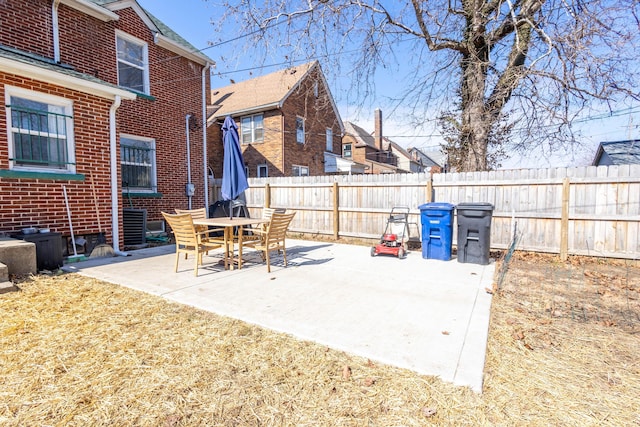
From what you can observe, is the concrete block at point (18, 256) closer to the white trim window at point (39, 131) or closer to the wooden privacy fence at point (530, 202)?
the white trim window at point (39, 131)

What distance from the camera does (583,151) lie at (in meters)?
8.41

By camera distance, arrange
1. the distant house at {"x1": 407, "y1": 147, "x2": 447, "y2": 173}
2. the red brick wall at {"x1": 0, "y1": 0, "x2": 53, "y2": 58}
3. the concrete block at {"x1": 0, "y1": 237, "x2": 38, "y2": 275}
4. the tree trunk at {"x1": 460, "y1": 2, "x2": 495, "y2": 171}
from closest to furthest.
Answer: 1. the concrete block at {"x1": 0, "y1": 237, "x2": 38, "y2": 275}
2. the red brick wall at {"x1": 0, "y1": 0, "x2": 53, "y2": 58}
3. the tree trunk at {"x1": 460, "y1": 2, "x2": 495, "y2": 171}
4. the distant house at {"x1": 407, "y1": 147, "x2": 447, "y2": 173}

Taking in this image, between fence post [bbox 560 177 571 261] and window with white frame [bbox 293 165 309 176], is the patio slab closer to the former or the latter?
fence post [bbox 560 177 571 261]

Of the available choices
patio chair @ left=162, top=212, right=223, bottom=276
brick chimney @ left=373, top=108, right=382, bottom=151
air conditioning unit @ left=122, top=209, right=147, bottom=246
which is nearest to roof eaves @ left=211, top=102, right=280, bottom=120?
air conditioning unit @ left=122, top=209, right=147, bottom=246

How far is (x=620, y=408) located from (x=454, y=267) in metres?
4.03

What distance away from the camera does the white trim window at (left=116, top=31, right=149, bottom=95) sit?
9031mm

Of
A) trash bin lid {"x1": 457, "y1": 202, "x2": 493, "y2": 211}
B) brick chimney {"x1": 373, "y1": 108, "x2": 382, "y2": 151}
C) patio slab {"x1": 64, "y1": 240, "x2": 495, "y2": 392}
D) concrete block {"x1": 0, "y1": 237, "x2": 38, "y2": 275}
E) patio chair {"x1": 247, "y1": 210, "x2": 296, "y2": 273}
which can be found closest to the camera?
patio slab {"x1": 64, "y1": 240, "x2": 495, "y2": 392}

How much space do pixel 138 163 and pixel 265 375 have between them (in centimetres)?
873

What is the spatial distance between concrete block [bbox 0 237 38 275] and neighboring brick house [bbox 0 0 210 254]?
39.7 inches

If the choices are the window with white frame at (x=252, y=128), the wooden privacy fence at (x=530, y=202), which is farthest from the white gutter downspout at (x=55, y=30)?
the window with white frame at (x=252, y=128)

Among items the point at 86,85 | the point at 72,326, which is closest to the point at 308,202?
the point at 86,85

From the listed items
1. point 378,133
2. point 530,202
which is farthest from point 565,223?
point 378,133

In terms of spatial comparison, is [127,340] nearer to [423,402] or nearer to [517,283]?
[423,402]

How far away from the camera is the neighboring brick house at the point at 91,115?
5.73m
